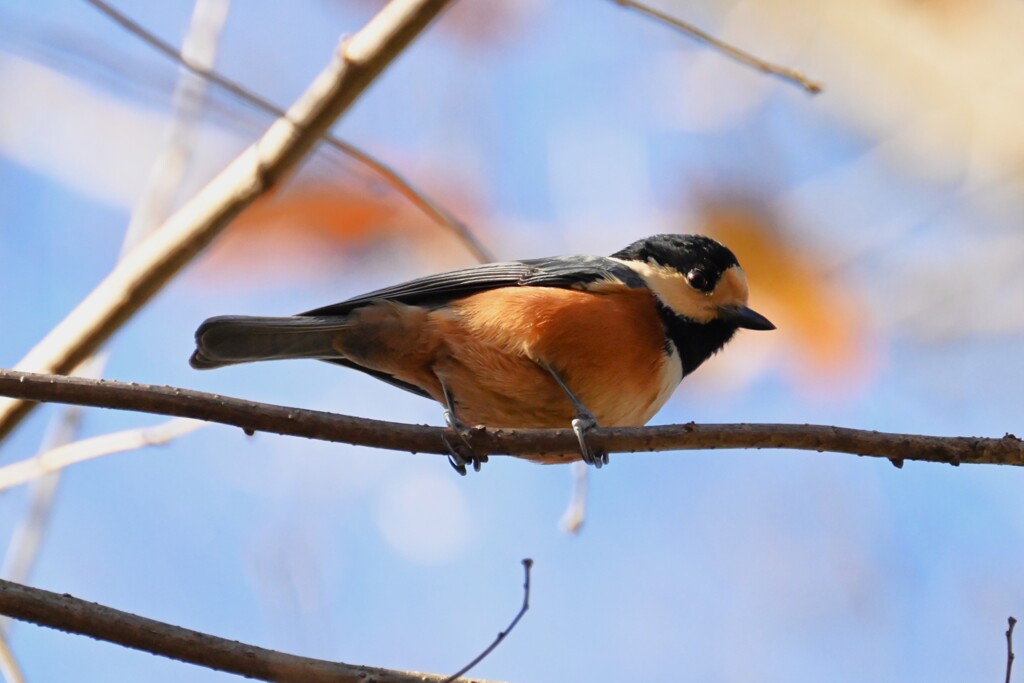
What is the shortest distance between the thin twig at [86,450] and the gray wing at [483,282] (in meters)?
0.78

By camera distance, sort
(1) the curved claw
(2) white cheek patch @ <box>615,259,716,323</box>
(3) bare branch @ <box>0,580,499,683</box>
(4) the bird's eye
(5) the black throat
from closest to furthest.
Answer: (3) bare branch @ <box>0,580,499,683</box>
(1) the curved claw
(5) the black throat
(2) white cheek patch @ <box>615,259,716,323</box>
(4) the bird's eye

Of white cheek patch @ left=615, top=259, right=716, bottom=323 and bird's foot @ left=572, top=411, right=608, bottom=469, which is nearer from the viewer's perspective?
bird's foot @ left=572, top=411, right=608, bottom=469

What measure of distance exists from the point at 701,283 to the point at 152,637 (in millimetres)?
2911

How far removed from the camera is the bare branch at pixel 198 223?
355cm

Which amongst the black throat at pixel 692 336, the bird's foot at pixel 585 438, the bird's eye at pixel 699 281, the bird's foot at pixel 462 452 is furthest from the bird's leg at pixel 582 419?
the bird's eye at pixel 699 281

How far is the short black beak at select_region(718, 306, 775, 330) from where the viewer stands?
4617 millimetres

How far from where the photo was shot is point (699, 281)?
4672 millimetres

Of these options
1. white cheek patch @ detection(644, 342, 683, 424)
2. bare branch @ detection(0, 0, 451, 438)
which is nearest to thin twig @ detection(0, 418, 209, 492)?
bare branch @ detection(0, 0, 451, 438)

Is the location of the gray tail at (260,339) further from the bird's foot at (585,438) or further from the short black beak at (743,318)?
the short black beak at (743,318)

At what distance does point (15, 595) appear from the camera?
2615 mm

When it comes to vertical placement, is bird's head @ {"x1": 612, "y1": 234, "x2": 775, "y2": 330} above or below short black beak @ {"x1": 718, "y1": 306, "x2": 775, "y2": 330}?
above

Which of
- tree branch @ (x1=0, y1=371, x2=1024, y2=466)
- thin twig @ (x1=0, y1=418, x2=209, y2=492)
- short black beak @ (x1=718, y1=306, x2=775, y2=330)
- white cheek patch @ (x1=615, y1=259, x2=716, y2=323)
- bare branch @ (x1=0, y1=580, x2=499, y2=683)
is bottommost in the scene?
bare branch @ (x1=0, y1=580, x2=499, y2=683)

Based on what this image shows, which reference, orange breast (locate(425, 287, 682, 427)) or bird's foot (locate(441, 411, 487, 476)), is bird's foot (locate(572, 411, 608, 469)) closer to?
orange breast (locate(425, 287, 682, 427))

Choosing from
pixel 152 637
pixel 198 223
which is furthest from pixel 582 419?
pixel 152 637
